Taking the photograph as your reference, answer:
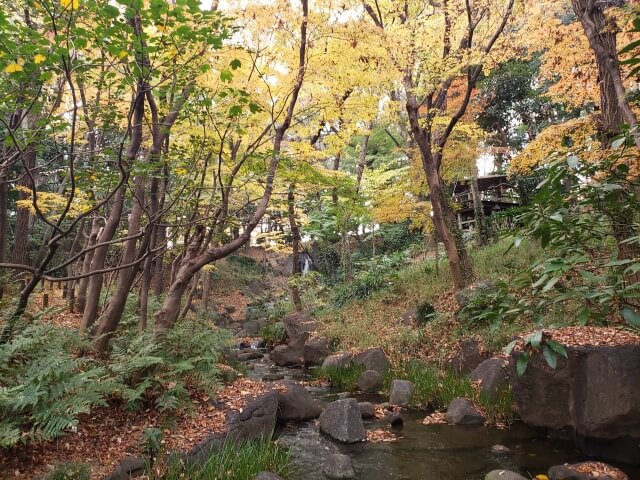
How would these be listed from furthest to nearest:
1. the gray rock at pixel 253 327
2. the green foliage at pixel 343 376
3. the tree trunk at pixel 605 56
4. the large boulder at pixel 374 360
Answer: the gray rock at pixel 253 327 < the large boulder at pixel 374 360 < the green foliage at pixel 343 376 < the tree trunk at pixel 605 56

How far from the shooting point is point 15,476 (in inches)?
145

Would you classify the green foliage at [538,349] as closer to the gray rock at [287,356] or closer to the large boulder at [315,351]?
the large boulder at [315,351]

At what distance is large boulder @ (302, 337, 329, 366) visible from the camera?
1274cm

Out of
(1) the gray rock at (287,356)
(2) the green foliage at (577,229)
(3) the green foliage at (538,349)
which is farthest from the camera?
(1) the gray rock at (287,356)

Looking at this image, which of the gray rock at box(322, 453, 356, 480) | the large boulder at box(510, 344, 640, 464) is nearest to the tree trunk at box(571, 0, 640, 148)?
the large boulder at box(510, 344, 640, 464)

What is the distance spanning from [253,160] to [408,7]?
7.07 m

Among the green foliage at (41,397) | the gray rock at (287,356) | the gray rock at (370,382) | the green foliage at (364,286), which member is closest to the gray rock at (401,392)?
the gray rock at (370,382)

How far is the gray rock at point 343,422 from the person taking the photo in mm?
6484

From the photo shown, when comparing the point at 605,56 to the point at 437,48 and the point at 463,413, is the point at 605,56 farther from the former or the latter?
the point at 463,413

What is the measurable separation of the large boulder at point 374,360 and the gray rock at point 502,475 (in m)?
4.90

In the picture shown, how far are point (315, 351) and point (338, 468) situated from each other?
7.60 m

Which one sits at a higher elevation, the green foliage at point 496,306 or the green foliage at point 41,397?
the green foliage at point 496,306

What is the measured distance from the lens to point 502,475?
15.7ft

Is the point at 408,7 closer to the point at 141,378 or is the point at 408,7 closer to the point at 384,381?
the point at 384,381
